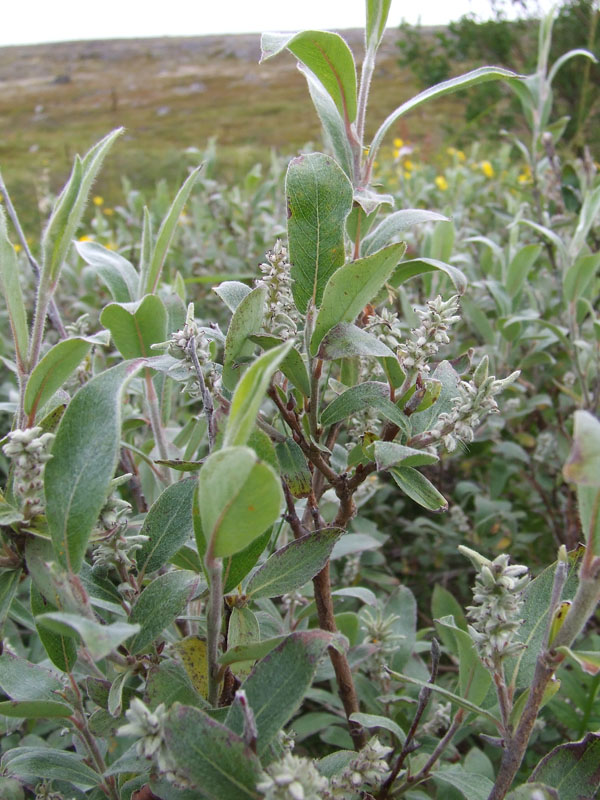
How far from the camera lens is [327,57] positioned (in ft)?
3.04

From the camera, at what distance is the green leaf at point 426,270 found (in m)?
0.97

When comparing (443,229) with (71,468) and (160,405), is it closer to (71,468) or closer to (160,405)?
(160,405)

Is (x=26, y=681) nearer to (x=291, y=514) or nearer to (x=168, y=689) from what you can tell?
(x=168, y=689)

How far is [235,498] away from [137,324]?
485 millimetres

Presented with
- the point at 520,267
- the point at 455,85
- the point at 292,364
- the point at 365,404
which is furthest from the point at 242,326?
the point at 520,267

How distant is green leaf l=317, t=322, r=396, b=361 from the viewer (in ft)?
2.56

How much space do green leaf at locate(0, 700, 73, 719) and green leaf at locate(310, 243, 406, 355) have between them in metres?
0.54

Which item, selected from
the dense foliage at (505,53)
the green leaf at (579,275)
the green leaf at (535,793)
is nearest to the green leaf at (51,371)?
the green leaf at (535,793)

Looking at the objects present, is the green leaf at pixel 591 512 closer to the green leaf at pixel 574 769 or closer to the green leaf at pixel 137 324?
the green leaf at pixel 574 769

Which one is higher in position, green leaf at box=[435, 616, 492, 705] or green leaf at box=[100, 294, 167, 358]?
green leaf at box=[100, 294, 167, 358]

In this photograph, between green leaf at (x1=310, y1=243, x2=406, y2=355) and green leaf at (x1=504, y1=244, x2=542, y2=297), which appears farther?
green leaf at (x1=504, y1=244, x2=542, y2=297)

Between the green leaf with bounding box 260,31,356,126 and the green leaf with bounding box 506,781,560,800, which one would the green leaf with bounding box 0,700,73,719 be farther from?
the green leaf with bounding box 260,31,356,126

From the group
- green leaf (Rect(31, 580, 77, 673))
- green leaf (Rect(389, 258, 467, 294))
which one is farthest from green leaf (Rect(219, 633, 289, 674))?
green leaf (Rect(389, 258, 467, 294))

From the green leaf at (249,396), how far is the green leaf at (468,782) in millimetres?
647
